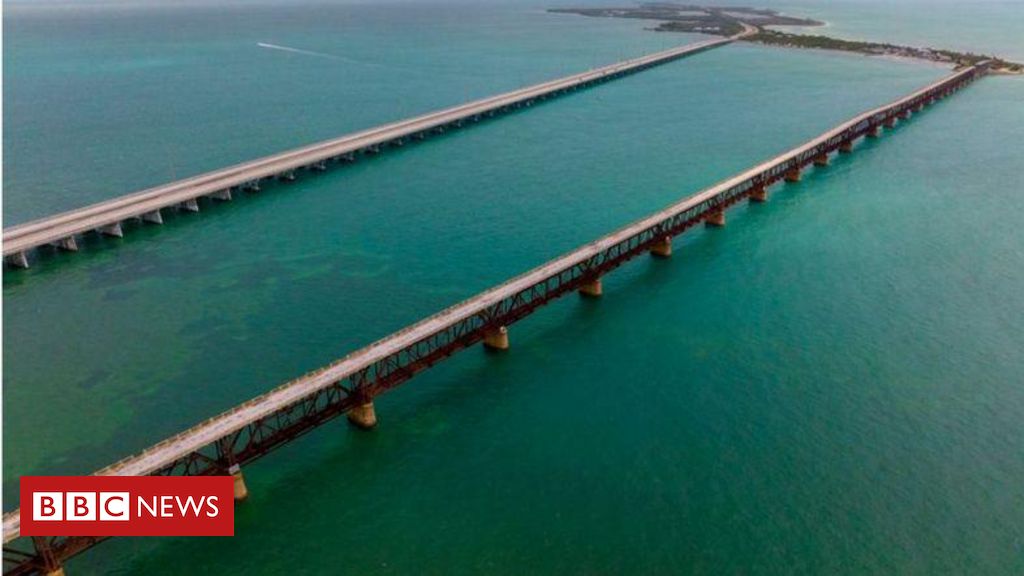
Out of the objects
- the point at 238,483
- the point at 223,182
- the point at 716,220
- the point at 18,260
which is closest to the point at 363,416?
the point at 238,483

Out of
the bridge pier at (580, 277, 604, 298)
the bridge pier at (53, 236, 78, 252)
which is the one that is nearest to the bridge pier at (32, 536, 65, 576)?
the bridge pier at (580, 277, 604, 298)

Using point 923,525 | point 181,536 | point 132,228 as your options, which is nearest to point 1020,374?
point 923,525

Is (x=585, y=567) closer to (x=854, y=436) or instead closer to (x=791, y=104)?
(x=854, y=436)

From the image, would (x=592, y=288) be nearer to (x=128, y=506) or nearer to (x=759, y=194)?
(x=759, y=194)

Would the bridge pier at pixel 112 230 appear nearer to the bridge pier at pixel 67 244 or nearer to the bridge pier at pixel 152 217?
the bridge pier at pixel 67 244

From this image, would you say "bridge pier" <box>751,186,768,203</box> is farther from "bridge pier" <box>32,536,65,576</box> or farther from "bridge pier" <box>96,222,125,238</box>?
"bridge pier" <box>32,536,65,576</box>
